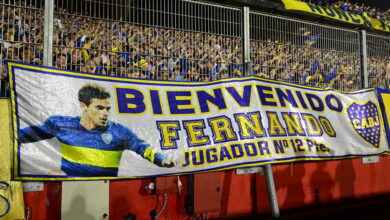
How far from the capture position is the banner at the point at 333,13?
10.3 m

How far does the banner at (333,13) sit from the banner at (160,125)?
5.86 metres

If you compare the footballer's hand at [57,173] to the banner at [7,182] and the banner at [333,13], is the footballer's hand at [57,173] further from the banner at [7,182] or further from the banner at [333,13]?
the banner at [333,13]

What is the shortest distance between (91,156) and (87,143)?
164mm

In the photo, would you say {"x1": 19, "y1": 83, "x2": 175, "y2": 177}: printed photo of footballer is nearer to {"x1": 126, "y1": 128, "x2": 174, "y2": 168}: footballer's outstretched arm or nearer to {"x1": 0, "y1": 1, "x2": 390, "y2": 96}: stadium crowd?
{"x1": 126, "y1": 128, "x2": 174, "y2": 168}: footballer's outstretched arm

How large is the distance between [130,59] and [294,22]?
134 inches

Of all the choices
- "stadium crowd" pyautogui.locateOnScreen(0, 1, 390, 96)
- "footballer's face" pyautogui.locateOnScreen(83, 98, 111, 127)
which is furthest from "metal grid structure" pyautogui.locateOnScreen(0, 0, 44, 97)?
"footballer's face" pyautogui.locateOnScreen(83, 98, 111, 127)

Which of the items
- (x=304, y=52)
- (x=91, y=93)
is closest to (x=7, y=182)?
(x=91, y=93)

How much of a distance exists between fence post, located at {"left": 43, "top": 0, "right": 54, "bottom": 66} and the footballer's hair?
1.85ft

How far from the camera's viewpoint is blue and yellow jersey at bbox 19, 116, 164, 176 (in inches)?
136

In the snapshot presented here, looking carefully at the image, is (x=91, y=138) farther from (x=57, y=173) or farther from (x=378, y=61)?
(x=378, y=61)

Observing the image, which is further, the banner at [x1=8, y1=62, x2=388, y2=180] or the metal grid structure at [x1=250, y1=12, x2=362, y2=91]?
the metal grid structure at [x1=250, y1=12, x2=362, y2=91]

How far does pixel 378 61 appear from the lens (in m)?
7.00

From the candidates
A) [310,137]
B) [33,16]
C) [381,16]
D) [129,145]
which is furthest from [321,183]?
[381,16]

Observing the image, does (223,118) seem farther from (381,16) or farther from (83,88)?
(381,16)
